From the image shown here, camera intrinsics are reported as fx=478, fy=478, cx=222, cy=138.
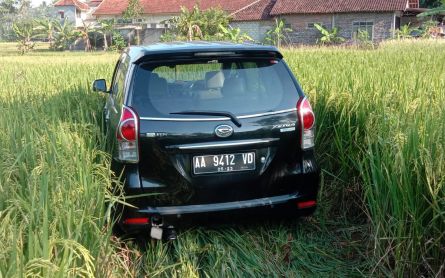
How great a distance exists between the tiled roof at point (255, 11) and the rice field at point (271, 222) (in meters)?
34.4

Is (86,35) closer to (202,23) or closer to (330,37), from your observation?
(202,23)

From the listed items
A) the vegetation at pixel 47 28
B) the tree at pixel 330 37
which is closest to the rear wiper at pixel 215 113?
the tree at pixel 330 37

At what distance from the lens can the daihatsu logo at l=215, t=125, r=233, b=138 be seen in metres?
3.35

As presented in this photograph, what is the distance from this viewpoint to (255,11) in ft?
128

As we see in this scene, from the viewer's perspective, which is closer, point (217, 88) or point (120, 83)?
point (217, 88)

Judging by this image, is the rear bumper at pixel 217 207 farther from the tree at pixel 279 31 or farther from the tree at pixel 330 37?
the tree at pixel 279 31

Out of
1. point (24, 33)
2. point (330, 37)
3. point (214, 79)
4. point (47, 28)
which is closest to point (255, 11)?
point (330, 37)

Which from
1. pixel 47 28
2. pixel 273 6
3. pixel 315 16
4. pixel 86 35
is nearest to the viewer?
pixel 315 16

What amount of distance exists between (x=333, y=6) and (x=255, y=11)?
684 cm

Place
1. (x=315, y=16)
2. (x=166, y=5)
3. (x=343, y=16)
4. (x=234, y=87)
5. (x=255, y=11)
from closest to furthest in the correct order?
(x=234, y=87)
(x=343, y=16)
(x=315, y=16)
(x=255, y=11)
(x=166, y=5)

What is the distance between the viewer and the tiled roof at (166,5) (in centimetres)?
4291

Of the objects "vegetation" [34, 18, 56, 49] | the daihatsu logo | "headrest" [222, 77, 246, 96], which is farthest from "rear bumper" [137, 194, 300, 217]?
"vegetation" [34, 18, 56, 49]

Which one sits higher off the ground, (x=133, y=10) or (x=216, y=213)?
(x=133, y=10)

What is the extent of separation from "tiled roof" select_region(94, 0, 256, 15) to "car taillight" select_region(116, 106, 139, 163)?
37.6 m
